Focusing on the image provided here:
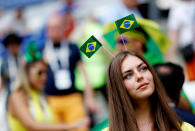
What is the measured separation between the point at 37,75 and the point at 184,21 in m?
2.10

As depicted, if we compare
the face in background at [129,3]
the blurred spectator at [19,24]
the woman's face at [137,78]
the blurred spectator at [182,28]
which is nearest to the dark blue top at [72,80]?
the face in background at [129,3]

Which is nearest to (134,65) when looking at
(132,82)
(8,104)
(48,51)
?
(132,82)

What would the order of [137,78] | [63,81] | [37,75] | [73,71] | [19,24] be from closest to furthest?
[137,78] → [37,75] → [63,81] → [73,71] → [19,24]

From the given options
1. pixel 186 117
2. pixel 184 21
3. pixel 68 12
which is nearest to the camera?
pixel 186 117

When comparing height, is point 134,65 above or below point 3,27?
below

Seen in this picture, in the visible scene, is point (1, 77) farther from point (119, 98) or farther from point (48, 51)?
point (119, 98)

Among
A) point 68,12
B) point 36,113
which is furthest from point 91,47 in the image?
point 68,12

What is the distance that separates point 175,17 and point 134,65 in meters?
2.81

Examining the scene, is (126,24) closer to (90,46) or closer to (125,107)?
(90,46)

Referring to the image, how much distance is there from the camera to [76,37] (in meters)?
7.32

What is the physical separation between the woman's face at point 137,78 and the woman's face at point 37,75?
201 centimetres

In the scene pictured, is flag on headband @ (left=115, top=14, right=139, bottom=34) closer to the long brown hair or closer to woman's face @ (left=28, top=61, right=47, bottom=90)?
the long brown hair

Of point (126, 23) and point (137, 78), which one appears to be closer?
point (137, 78)

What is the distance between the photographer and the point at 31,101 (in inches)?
171
